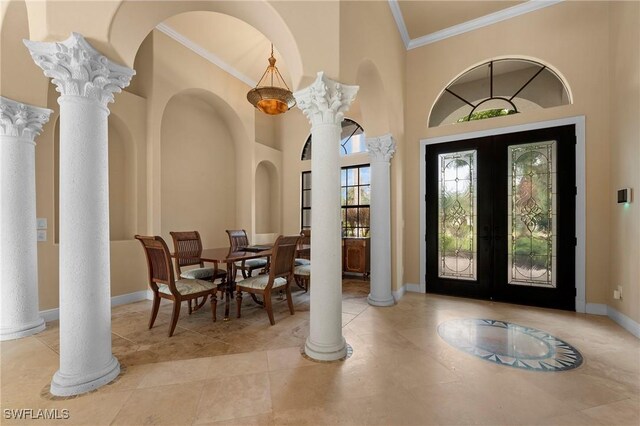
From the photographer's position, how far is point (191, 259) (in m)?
4.66

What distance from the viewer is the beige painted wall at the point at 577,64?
13.3ft

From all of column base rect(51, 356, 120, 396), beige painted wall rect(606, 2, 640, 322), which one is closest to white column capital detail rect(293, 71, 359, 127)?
column base rect(51, 356, 120, 396)

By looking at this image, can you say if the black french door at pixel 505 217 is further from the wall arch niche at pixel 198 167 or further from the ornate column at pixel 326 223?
the wall arch niche at pixel 198 167

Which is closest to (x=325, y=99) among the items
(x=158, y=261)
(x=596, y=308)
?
A: (x=158, y=261)

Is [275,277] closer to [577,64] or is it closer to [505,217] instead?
[505,217]

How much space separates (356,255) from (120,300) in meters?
4.48

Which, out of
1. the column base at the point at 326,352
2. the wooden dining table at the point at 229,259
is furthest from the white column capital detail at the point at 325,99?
the column base at the point at 326,352

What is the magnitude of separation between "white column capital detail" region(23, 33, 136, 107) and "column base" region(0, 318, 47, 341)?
2.85 metres

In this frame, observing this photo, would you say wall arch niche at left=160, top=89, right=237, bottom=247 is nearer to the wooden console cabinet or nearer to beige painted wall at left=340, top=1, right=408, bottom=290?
the wooden console cabinet

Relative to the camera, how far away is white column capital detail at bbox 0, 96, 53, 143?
10.4 feet

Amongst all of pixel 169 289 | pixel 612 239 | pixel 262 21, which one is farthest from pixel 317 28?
pixel 612 239

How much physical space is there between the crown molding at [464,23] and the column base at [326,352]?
482 centimetres

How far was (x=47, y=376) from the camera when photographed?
2.45m

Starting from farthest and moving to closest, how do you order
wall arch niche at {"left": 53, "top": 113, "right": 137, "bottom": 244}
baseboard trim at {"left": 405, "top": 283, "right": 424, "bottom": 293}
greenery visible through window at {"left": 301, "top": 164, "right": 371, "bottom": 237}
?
greenery visible through window at {"left": 301, "top": 164, "right": 371, "bottom": 237} → baseboard trim at {"left": 405, "top": 283, "right": 424, "bottom": 293} → wall arch niche at {"left": 53, "top": 113, "right": 137, "bottom": 244}
